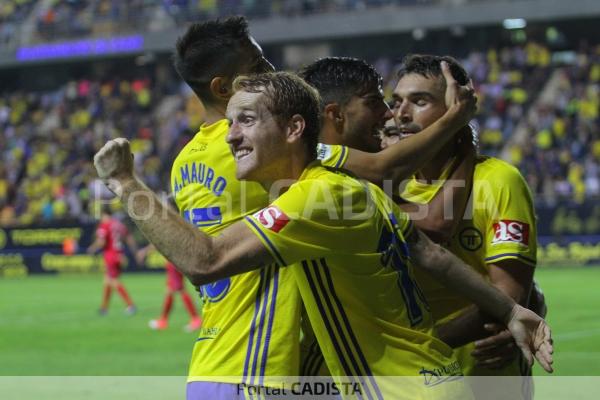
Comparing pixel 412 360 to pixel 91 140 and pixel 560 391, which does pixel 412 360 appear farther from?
pixel 91 140

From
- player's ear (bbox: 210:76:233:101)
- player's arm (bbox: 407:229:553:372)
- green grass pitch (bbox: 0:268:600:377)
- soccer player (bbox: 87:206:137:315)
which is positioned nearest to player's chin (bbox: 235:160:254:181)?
player's arm (bbox: 407:229:553:372)

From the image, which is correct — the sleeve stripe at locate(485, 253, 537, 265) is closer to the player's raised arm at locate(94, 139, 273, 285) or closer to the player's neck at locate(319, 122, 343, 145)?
the player's neck at locate(319, 122, 343, 145)

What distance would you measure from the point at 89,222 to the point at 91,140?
382 inches

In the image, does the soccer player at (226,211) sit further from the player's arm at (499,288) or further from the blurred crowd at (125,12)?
the blurred crowd at (125,12)

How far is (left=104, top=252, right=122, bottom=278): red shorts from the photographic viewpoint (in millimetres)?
19547

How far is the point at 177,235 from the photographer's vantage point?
10.9 feet

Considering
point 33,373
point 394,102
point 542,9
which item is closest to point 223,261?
point 394,102

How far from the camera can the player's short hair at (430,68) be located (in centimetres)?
453

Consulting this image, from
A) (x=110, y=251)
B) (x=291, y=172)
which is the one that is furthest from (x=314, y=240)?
(x=110, y=251)

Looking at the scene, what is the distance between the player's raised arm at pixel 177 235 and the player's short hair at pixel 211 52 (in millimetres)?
1048

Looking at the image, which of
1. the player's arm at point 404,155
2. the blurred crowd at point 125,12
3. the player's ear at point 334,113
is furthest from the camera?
the blurred crowd at point 125,12

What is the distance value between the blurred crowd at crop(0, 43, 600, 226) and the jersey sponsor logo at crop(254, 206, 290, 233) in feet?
72.1

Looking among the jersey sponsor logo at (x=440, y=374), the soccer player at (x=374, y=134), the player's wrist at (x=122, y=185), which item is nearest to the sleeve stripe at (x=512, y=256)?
the soccer player at (x=374, y=134)

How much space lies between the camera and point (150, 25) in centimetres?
4122
